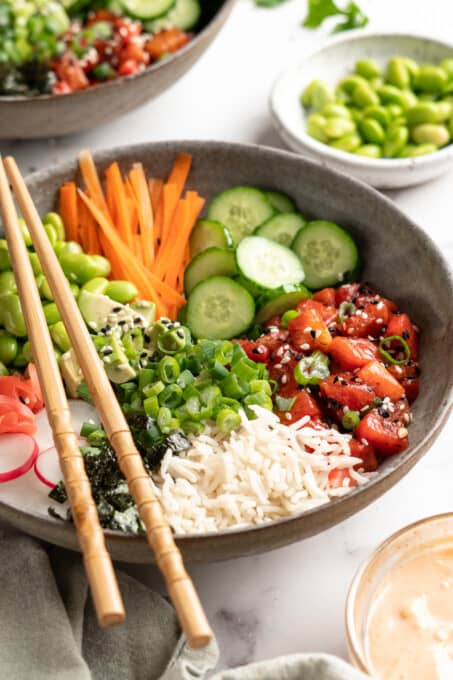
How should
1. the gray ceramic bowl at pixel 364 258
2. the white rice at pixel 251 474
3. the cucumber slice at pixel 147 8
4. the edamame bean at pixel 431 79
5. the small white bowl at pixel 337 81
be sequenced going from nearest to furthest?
the gray ceramic bowl at pixel 364 258 < the white rice at pixel 251 474 < the small white bowl at pixel 337 81 < the edamame bean at pixel 431 79 < the cucumber slice at pixel 147 8

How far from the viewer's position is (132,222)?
3.41 meters

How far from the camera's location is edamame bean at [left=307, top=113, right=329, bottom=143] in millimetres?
3904

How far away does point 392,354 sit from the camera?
295cm

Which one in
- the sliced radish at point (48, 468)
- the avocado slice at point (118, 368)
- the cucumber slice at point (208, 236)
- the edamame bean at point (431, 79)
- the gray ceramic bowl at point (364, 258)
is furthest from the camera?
the edamame bean at point (431, 79)

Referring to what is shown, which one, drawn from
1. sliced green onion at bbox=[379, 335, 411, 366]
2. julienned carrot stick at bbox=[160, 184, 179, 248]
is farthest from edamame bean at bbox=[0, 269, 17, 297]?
sliced green onion at bbox=[379, 335, 411, 366]

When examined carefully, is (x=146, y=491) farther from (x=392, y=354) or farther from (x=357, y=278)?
(x=357, y=278)

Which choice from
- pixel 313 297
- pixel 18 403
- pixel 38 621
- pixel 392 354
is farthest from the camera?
pixel 313 297

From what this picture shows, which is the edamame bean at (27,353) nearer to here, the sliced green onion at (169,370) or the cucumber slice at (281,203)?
the sliced green onion at (169,370)

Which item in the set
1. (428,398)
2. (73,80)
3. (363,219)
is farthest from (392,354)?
(73,80)

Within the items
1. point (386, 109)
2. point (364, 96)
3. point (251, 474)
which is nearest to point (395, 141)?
point (386, 109)

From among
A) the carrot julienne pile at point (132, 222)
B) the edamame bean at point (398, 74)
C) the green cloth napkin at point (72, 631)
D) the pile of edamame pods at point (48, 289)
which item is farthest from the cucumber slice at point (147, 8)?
the green cloth napkin at point (72, 631)

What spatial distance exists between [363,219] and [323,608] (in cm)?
138

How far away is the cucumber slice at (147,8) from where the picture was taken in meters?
4.27

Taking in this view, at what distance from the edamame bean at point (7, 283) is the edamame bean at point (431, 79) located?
2.07m
